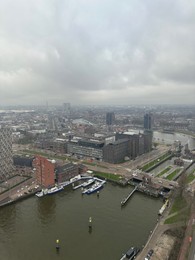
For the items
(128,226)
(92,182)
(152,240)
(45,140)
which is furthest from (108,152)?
(152,240)

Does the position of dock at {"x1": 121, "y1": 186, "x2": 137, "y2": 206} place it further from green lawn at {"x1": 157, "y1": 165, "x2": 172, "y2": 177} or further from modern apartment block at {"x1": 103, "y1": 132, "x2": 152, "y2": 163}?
modern apartment block at {"x1": 103, "y1": 132, "x2": 152, "y2": 163}

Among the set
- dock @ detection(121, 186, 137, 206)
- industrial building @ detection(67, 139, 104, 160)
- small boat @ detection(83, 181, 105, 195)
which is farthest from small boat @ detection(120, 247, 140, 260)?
industrial building @ detection(67, 139, 104, 160)

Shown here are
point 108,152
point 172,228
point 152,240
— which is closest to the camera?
point 152,240

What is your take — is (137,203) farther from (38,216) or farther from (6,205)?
(6,205)

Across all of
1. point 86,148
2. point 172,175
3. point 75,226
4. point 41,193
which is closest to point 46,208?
point 41,193

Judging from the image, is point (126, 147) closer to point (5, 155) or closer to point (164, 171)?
point (164, 171)

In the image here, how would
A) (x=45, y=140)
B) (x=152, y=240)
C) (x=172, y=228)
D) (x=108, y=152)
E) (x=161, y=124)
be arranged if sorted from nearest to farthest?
(x=152, y=240) → (x=172, y=228) → (x=108, y=152) → (x=45, y=140) → (x=161, y=124)
